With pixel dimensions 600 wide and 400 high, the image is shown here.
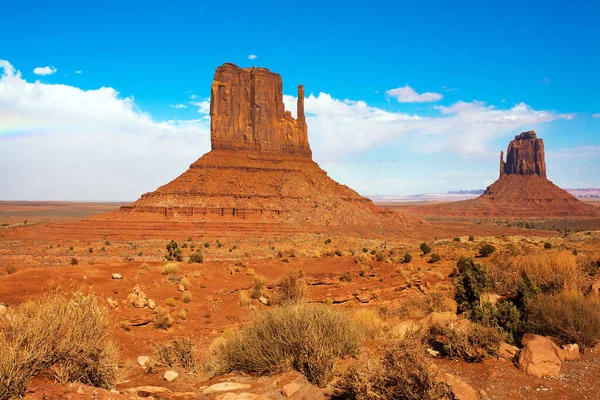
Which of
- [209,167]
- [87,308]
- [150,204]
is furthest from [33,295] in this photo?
[209,167]

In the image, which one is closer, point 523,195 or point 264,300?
→ point 264,300

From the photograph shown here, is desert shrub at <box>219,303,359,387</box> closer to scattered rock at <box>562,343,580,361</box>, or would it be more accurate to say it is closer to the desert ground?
the desert ground

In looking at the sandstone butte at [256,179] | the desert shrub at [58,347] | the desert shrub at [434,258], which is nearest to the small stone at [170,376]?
the desert shrub at [58,347]

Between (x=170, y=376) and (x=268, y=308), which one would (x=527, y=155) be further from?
(x=170, y=376)

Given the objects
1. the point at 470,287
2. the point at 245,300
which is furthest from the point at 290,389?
the point at 245,300

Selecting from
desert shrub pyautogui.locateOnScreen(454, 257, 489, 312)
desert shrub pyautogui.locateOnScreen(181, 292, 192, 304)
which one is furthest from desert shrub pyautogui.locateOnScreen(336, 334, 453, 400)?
desert shrub pyautogui.locateOnScreen(181, 292, 192, 304)

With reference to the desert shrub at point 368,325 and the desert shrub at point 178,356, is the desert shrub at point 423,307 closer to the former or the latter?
the desert shrub at point 368,325
